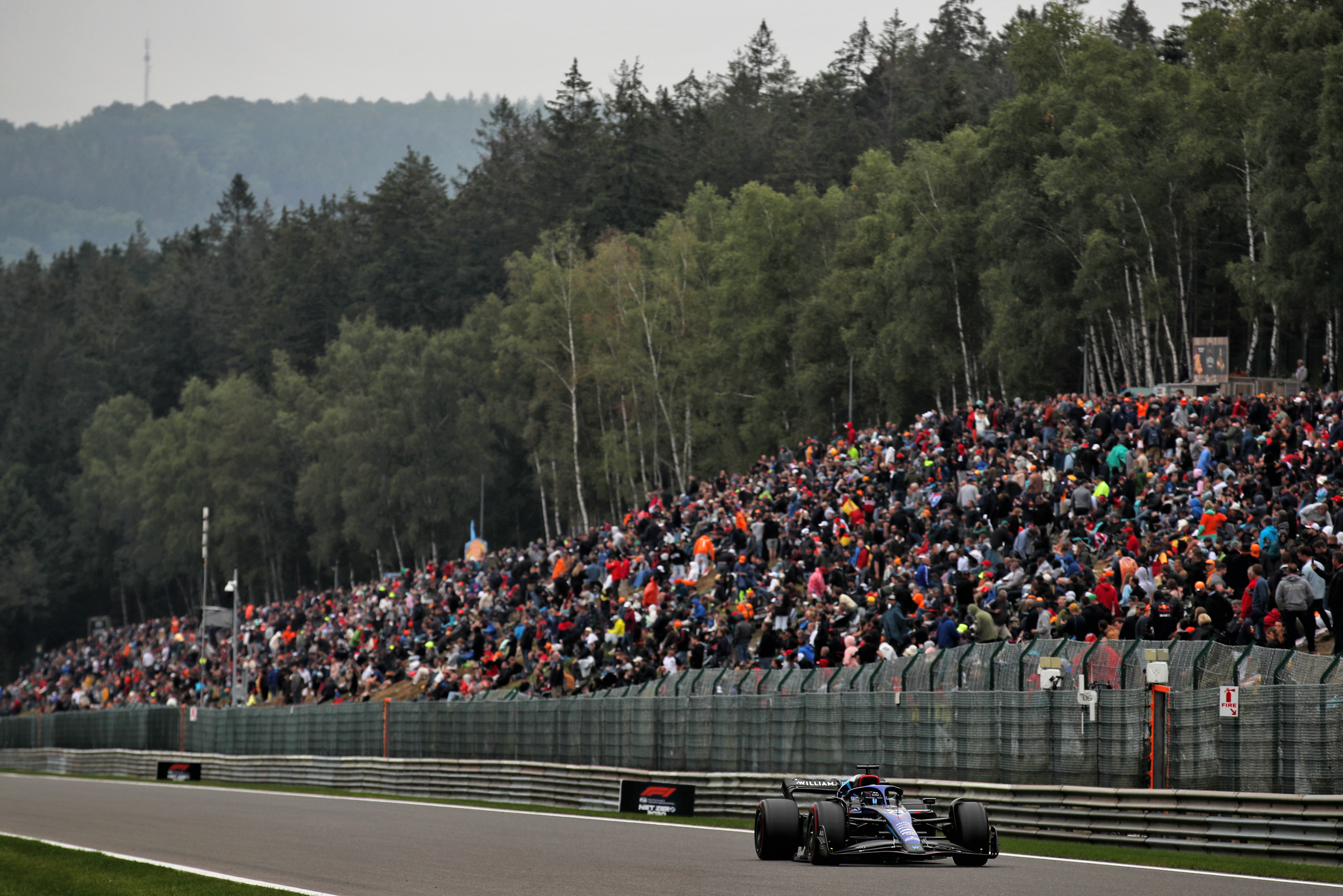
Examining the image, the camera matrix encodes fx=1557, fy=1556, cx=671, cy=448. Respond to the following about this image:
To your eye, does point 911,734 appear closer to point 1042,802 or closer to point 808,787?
point 1042,802

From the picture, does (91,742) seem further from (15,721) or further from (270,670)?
(15,721)

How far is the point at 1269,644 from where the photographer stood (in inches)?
727

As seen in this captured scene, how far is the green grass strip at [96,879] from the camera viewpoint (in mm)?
11094

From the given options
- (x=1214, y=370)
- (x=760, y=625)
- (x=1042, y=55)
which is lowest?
(x=760, y=625)

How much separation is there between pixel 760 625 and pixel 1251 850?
16.8 meters

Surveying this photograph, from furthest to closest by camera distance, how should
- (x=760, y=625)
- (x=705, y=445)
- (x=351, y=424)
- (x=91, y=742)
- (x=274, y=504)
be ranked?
(x=274, y=504) → (x=351, y=424) → (x=705, y=445) → (x=91, y=742) → (x=760, y=625)

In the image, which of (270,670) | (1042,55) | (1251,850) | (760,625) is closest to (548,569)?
(270,670)

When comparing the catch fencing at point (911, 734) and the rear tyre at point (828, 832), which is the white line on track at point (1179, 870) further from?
the rear tyre at point (828, 832)

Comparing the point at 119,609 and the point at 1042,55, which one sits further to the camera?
the point at 119,609

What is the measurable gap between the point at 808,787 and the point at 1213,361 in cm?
2439

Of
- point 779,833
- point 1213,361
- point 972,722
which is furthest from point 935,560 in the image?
point 779,833

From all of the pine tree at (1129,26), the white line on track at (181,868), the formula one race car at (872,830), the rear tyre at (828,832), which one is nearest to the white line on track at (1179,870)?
the formula one race car at (872,830)

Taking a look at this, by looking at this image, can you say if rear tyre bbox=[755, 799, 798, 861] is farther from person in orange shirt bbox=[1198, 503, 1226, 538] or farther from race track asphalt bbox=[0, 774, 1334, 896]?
person in orange shirt bbox=[1198, 503, 1226, 538]

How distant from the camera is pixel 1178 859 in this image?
1263 cm
